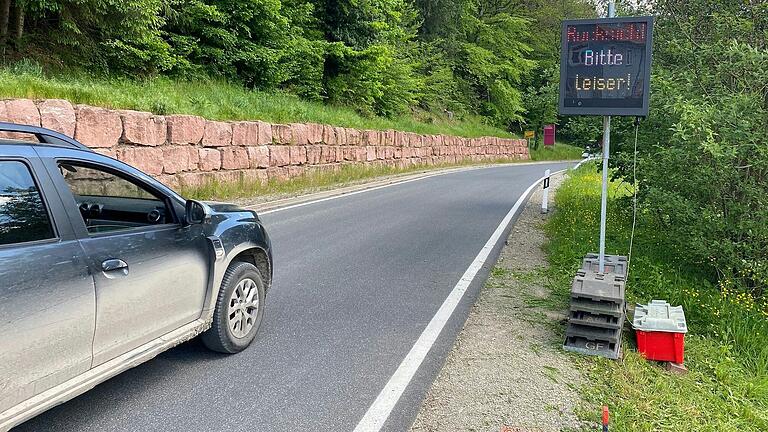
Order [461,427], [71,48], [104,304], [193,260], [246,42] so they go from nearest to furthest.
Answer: [104,304]
[461,427]
[193,260]
[71,48]
[246,42]

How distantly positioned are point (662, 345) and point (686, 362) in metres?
0.37

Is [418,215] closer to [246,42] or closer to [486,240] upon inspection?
[486,240]

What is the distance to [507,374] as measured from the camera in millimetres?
4320

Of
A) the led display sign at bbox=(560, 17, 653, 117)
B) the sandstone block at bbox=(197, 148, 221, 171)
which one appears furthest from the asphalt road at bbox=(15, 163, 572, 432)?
the sandstone block at bbox=(197, 148, 221, 171)

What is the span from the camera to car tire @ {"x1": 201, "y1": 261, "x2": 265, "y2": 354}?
171 inches

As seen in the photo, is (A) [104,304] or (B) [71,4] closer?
(A) [104,304]

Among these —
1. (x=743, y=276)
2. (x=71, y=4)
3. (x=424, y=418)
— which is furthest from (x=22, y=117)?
(x=743, y=276)

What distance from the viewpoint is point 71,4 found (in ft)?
39.9

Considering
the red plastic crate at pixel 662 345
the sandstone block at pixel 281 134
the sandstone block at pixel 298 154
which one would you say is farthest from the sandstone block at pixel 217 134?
the red plastic crate at pixel 662 345

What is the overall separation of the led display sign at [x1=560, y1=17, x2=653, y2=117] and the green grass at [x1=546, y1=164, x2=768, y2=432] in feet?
7.20

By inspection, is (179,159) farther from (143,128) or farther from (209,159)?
(143,128)

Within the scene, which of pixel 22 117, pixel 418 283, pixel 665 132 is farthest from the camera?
pixel 22 117

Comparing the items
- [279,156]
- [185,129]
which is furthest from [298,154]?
[185,129]

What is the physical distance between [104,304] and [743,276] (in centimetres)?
667
